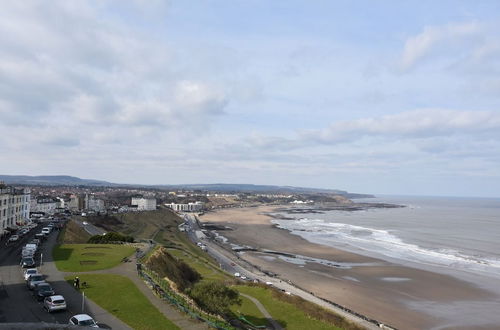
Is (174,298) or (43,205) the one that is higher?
(43,205)

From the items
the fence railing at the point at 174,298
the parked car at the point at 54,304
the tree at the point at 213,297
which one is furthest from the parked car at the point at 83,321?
the tree at the point at 213,297

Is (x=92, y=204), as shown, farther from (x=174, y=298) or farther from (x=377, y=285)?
(x=174, y=298)

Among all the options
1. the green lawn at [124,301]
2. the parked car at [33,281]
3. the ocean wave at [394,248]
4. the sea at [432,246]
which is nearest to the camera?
the green lawn at [124,301]

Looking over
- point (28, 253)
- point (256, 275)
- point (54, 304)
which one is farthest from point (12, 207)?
point (54, 304)

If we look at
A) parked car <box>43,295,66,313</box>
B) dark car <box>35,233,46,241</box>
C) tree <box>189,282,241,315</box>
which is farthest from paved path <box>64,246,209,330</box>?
dark car <box>35,233,46,241</box>

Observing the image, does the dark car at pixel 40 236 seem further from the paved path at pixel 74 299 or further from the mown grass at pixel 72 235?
the paved path at pixel 74 299

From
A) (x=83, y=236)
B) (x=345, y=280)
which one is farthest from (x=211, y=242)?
(x=345, y=280)

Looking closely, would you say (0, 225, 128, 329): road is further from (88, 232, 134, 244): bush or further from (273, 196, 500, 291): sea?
(273, 196, 500, 291): sea
